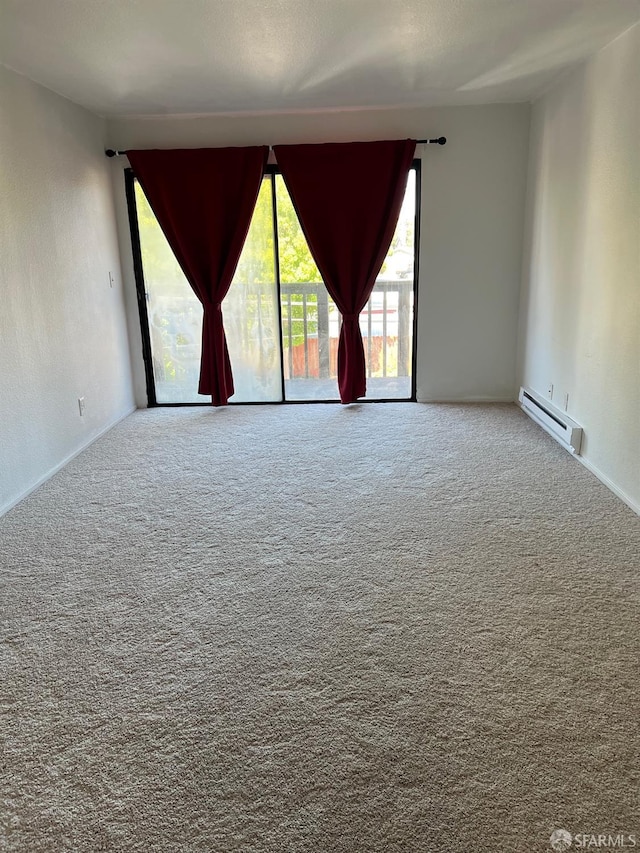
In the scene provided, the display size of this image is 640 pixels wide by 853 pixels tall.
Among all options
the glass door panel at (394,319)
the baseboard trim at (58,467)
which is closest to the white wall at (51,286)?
the baseboard trim at (58,467)

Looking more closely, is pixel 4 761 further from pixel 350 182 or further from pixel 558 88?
pixel 558 88

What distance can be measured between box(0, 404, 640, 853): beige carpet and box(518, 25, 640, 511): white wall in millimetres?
392

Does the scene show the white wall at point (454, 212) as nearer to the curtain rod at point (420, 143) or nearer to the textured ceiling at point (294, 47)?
the curtain rod at point (420, 143)

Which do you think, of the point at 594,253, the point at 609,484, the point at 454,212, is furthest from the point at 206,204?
the point at 609,484

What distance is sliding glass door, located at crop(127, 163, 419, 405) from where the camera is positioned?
4641mm

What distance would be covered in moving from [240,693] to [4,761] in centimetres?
61

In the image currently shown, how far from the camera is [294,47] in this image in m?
2.91

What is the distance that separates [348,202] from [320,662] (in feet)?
11.6

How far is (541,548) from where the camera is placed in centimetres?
250

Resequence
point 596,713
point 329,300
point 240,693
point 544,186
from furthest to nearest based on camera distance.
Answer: point 329,300 < point 544,186 < point 240,693 < point 596,713

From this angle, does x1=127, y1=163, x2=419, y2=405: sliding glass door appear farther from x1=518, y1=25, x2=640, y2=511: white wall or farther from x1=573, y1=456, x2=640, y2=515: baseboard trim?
x1=573, y1=456, x2=640, y2=515: baseboard trim

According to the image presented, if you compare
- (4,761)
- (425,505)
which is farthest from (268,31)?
(4,761)

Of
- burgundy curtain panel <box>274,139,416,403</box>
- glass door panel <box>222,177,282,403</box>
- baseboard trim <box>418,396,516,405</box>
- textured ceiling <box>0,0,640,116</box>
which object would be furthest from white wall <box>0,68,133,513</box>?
baseboard trim <box>418,396,516,405</box>

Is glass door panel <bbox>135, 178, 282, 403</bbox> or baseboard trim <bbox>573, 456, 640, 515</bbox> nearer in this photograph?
baseboard trim <bbox>573, 456, 640, 515</bbox>
